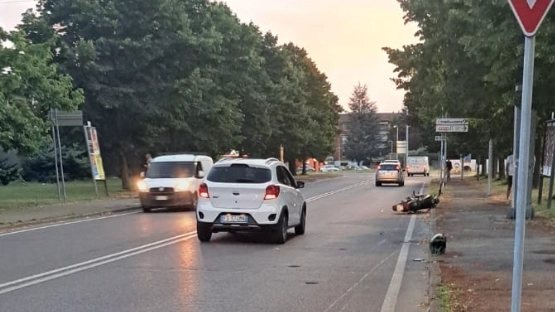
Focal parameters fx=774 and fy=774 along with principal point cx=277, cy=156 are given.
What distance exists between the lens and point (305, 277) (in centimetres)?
1101

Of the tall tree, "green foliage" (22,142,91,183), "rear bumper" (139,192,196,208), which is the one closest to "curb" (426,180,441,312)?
"rear bumper" (139,192,196,208)

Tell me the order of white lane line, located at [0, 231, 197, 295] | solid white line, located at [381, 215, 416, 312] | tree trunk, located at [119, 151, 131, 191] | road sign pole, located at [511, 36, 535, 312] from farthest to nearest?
tree trunk, located at [119, 151, 131, 191]
white lane line, located at [0, 231, 197, 295]
solid white line, located at [381, 215, 416, 312]
road sign pole, located at [511, 36, 535, 312]

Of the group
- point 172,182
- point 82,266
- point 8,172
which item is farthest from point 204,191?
point 8,172

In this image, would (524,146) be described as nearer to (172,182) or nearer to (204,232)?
(204,232)

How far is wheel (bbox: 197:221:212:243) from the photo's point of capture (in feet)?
51.3

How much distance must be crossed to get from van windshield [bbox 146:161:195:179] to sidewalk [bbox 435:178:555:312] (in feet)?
30.8

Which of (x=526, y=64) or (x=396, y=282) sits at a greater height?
(x=526, y=64)

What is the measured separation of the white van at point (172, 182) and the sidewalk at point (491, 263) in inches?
344

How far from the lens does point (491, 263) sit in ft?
39.1

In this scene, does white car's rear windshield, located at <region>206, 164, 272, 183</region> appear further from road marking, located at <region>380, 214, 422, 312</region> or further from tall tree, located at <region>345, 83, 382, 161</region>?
tall tree, located at <region>345, 83, 382, 161</region>

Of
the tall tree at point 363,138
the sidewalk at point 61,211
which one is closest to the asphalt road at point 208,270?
the sidewalk at point 61,211

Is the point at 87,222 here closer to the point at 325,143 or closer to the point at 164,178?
the point at 164,178

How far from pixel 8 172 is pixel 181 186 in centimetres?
2888

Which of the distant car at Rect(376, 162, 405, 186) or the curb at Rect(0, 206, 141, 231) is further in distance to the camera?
the distant car at Rect(376, 162, 405, 186)
